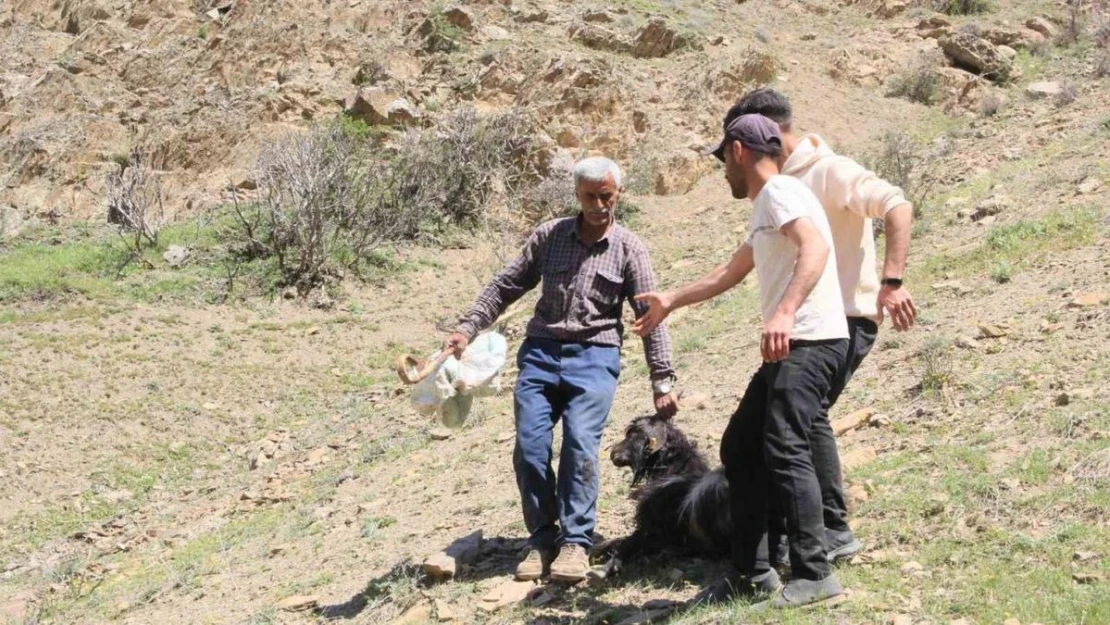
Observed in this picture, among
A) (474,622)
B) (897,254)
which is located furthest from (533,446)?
(897,254)

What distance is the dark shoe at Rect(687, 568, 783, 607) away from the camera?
3246mm

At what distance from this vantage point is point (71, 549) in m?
7.39

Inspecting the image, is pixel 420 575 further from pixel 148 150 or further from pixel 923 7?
pixel 923 7

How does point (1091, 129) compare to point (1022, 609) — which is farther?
point (1091, 129)

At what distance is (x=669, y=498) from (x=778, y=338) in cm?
119

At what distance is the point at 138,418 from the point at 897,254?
7887 mm

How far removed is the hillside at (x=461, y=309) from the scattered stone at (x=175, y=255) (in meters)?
0.11

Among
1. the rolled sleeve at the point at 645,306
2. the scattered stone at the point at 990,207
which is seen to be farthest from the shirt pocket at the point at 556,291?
the scattered stone at the point at 990,207

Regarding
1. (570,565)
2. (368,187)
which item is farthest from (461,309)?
(570,565)

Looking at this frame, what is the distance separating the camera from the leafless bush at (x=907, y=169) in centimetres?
1064

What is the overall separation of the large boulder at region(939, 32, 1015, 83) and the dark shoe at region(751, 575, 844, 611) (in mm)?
14748

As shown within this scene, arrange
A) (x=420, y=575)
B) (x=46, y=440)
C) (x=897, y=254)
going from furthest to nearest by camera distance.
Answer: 1. (x=46, y=440)
2. (x=420, y=575)
3. (x=897, y=254)

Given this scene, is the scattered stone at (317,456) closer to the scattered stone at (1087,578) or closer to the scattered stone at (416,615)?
the scattered stone at (416,615)

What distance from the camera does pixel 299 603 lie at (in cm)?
448
